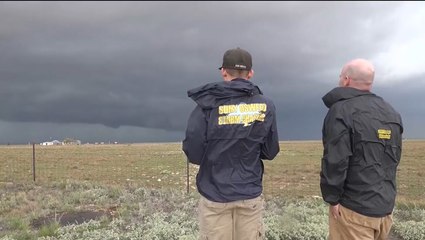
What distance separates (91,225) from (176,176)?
11461mm

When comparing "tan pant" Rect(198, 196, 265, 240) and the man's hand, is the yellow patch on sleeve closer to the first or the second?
the man's hand

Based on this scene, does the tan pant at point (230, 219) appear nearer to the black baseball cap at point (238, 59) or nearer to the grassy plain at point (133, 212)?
the black baseball cap at point (238, 59)

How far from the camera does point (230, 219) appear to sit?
370 centimetres

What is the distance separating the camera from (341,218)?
369cm

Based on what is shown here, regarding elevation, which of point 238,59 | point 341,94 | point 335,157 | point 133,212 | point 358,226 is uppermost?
point 238,59

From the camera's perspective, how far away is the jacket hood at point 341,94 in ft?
11.9

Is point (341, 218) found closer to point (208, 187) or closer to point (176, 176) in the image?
point (208, 187)

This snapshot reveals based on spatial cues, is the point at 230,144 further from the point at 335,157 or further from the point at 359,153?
the point at 359,153

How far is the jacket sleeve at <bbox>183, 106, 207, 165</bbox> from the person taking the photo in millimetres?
3607

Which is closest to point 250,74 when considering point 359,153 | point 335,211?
point 359,153

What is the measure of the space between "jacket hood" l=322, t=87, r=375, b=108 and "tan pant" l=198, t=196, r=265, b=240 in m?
0.98

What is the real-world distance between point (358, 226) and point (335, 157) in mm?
624

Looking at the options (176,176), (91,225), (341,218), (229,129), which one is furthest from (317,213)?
(176,176)

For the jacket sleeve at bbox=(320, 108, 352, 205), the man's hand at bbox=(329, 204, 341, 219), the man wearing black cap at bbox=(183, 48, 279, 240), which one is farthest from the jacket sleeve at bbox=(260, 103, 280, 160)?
the man's hand at bbox=(329, 204, 341, 219)
